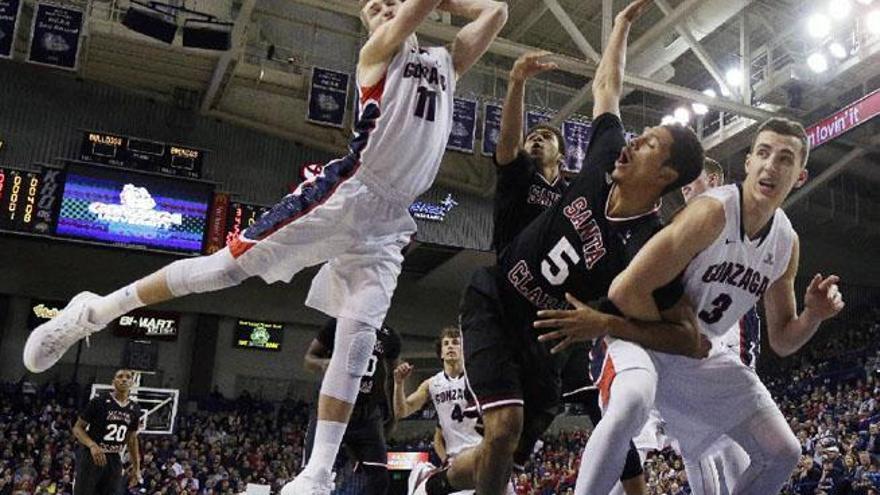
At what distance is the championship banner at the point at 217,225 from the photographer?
1923 cm

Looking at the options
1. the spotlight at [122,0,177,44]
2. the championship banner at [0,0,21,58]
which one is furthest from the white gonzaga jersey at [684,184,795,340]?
the championship banner at [0,0,21,58]

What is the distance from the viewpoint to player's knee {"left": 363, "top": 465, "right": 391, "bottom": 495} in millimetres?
6363

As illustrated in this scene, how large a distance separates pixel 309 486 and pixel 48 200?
56.1 ft

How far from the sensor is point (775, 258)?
3664 millimetres

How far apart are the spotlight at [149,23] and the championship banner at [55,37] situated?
1.04 meters

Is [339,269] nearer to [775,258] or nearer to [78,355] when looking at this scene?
[775,258]

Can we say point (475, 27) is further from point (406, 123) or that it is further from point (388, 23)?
point (406, 123)

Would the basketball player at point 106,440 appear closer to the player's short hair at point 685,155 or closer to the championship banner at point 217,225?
the player's short hair at point 685,155

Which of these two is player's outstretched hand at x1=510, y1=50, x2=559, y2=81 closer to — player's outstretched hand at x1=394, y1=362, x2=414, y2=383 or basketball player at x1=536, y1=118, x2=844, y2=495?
basketball player at x1=536, y1=118, x2=844, y2=495

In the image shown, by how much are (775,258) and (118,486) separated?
731 cm

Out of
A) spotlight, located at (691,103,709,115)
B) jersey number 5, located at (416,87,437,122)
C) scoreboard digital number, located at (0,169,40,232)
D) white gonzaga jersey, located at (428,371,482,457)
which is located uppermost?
spotlight, located at (691,103,709,115)

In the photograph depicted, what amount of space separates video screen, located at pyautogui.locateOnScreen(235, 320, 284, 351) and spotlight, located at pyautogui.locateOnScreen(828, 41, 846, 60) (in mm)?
17345

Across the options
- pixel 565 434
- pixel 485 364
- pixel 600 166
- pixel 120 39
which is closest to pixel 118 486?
pixel 485 364

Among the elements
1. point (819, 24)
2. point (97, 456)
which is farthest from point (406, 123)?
point (819, 24)
